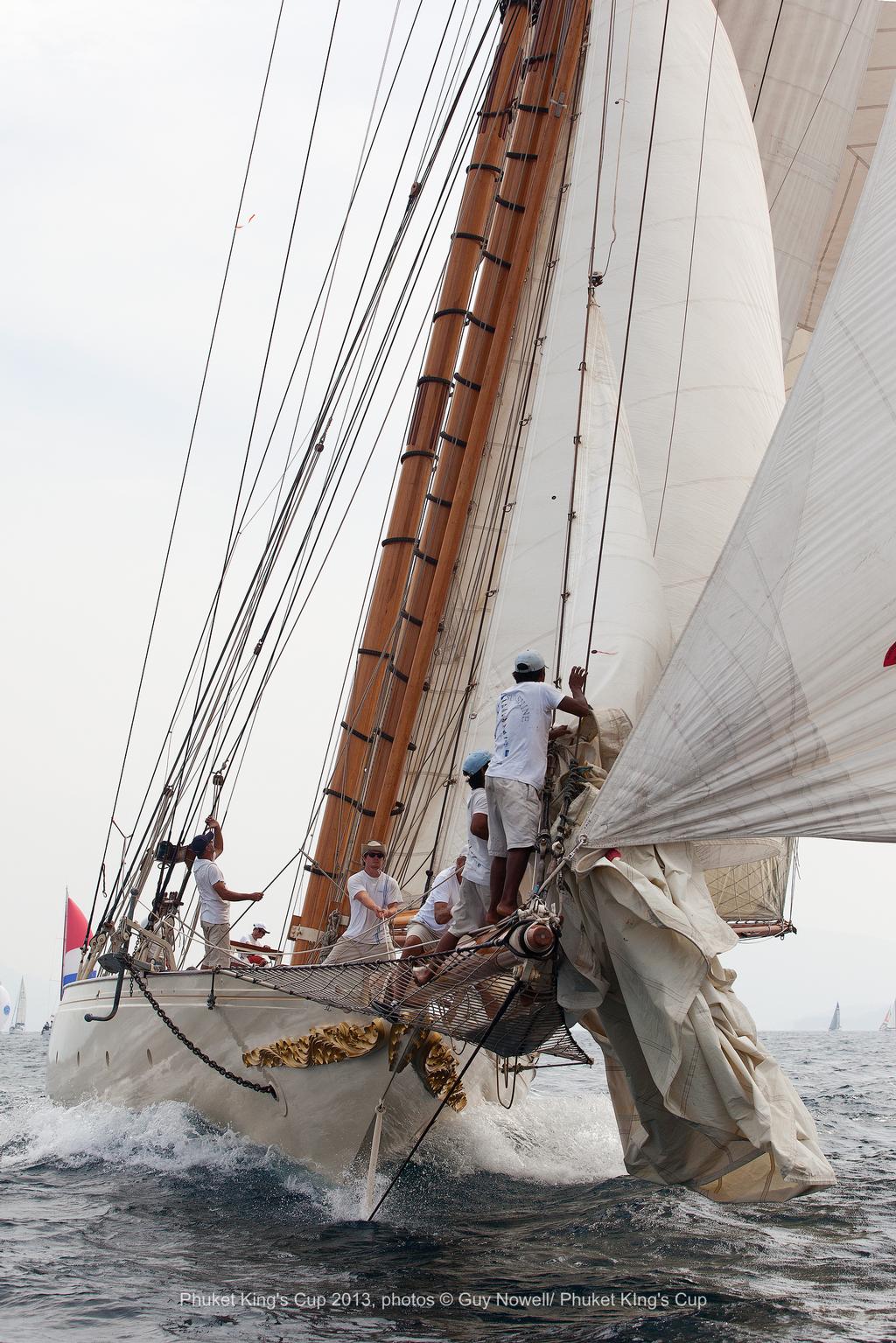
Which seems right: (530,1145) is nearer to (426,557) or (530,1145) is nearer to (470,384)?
(426,557)

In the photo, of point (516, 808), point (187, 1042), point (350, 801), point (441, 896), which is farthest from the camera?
point (350, 801)

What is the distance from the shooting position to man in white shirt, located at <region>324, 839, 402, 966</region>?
10.2m

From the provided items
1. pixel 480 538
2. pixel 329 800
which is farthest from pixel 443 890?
pixel 480 538

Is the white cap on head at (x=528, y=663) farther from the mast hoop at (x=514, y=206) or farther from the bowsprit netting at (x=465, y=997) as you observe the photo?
the mast hoop at (x=514, y=206)

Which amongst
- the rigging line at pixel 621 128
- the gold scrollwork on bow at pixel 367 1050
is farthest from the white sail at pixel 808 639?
the rigging line at pixel 621 128

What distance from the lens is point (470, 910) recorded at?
329 inches

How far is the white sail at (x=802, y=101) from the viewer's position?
18094mm

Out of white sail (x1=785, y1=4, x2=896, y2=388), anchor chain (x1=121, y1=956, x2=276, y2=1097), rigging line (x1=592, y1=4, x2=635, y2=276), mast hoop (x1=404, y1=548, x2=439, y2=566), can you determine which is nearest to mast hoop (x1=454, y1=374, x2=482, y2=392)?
mast hoop (x1=404, y1=548, x2=439, y2=566)

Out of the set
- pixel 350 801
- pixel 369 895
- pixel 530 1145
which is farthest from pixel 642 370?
pixel 530 1145

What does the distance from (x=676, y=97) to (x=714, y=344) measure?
2.79 m

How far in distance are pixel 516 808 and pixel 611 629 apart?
4.83 ft

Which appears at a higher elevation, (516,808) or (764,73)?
(764,73)

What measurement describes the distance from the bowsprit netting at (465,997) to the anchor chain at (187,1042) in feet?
3.65

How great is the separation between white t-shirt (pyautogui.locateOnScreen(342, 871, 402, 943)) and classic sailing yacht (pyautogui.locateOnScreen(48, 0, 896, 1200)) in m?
0.53
